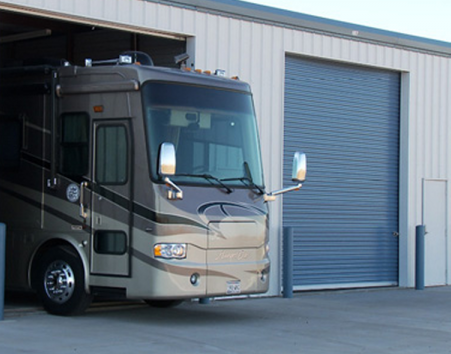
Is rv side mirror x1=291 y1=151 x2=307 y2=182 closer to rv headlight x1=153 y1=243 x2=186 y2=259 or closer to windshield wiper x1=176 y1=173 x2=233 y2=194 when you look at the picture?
windshield wiper x1=176 y1=173 x2=233 y2=194

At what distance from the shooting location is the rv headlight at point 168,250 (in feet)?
37.7

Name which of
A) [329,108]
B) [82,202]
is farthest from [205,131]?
[329,108]

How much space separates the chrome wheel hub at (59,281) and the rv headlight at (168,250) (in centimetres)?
146

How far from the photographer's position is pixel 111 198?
12016 mm

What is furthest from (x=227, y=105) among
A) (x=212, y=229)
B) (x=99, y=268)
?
(x=99, y=268)

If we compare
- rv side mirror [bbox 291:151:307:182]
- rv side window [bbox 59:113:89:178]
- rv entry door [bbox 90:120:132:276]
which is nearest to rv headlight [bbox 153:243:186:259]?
rv entry door [bbox 90:120:132:276]

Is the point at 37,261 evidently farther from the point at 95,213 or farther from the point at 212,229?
the point at 212,229

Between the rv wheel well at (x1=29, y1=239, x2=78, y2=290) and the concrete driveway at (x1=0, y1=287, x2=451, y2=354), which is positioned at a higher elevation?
the rv wheel well at (x1=29, y1=239, x2=78, y2=290)

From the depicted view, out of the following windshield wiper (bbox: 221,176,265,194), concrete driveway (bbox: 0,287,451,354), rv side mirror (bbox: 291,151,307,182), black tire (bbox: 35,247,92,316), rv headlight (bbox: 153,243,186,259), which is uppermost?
rv side mirror (bbox: 291,151,307,182)

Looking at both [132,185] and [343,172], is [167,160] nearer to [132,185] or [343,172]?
[132,185]

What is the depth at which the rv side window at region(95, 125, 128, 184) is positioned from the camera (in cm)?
1191

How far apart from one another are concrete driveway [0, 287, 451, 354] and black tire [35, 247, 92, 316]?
0.18 metres

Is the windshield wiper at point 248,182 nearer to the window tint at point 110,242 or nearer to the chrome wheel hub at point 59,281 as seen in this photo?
the window tint at point 110,242

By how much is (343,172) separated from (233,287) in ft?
21.0
